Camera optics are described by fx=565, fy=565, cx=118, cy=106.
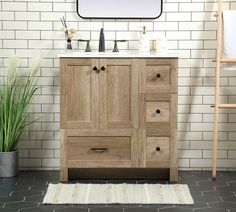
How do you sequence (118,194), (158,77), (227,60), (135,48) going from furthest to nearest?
(135,48) < (227,60) < (158,77) < (118,194)

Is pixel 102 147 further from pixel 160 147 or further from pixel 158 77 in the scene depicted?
pixel 158 77

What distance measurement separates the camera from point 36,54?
4.97 m

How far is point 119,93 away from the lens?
177 inches

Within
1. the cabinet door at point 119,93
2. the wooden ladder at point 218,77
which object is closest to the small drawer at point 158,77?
the cabinet door at point 119,93

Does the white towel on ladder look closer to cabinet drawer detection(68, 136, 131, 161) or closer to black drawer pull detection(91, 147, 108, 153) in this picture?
cabinet drawer detection(68, 136, 131, 161)

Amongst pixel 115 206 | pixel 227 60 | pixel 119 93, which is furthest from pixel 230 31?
pixel 115 206

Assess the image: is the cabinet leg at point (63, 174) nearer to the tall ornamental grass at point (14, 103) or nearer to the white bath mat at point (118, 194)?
the white bath mat at point (118, 194)

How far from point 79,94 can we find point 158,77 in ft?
2.11

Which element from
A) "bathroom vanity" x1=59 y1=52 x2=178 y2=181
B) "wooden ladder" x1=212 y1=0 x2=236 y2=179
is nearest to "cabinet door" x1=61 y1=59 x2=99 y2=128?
"bathroom vanity" x1=59 y1=52 x2=178 y2=181

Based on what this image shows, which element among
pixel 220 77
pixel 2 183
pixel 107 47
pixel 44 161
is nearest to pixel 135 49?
pixel 107 47

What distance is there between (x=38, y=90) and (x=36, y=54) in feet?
1.04

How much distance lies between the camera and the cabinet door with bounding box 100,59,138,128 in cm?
448

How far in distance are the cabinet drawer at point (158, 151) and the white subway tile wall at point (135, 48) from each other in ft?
1.72

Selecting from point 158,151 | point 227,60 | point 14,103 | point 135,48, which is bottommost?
point 158,151
